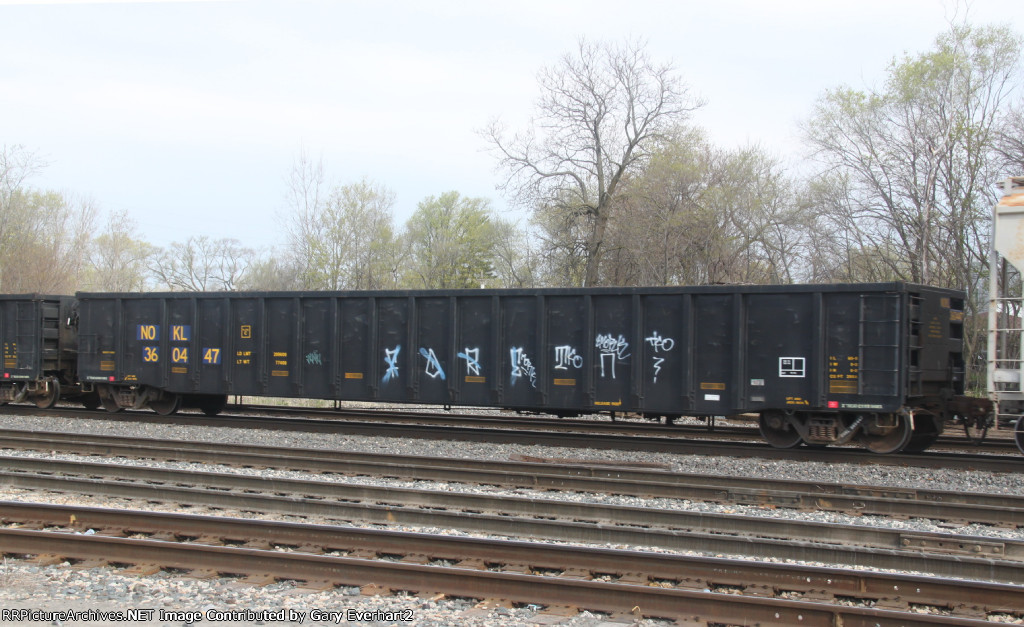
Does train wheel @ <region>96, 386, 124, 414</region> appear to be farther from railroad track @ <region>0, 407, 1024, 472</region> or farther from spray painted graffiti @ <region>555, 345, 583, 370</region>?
spray painted graffiti @ <region>555, 345, 583, 370</region>

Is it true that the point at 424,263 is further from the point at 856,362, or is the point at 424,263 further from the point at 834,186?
the point at 856,362

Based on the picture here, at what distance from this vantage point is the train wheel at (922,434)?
43.1 ft

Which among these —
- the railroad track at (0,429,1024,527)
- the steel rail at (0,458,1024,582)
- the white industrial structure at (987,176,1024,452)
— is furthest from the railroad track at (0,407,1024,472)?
the steel rail at (0,458,1024,582)

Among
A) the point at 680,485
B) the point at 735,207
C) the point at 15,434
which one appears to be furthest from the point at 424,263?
the point at 680,485

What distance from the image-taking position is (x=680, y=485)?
31.4ft

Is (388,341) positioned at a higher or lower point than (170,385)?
higher

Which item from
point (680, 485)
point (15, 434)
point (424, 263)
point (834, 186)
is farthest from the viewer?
point (424, 263)

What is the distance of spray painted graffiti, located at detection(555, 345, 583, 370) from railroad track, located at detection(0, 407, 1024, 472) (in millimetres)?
1400

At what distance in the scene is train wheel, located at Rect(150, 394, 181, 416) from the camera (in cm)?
1841

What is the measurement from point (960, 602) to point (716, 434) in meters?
9.79

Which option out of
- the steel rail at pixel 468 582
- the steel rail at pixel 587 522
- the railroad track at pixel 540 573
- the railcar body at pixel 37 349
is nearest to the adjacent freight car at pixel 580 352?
the railcar body at pixel 37 349

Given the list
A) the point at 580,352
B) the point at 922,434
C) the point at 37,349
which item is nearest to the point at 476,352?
the point at 580,352

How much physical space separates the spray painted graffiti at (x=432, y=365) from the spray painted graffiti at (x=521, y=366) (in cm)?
163

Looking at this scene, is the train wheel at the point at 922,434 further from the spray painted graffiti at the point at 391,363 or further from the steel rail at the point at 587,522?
the spray painted graffiti at the point at 391,363
